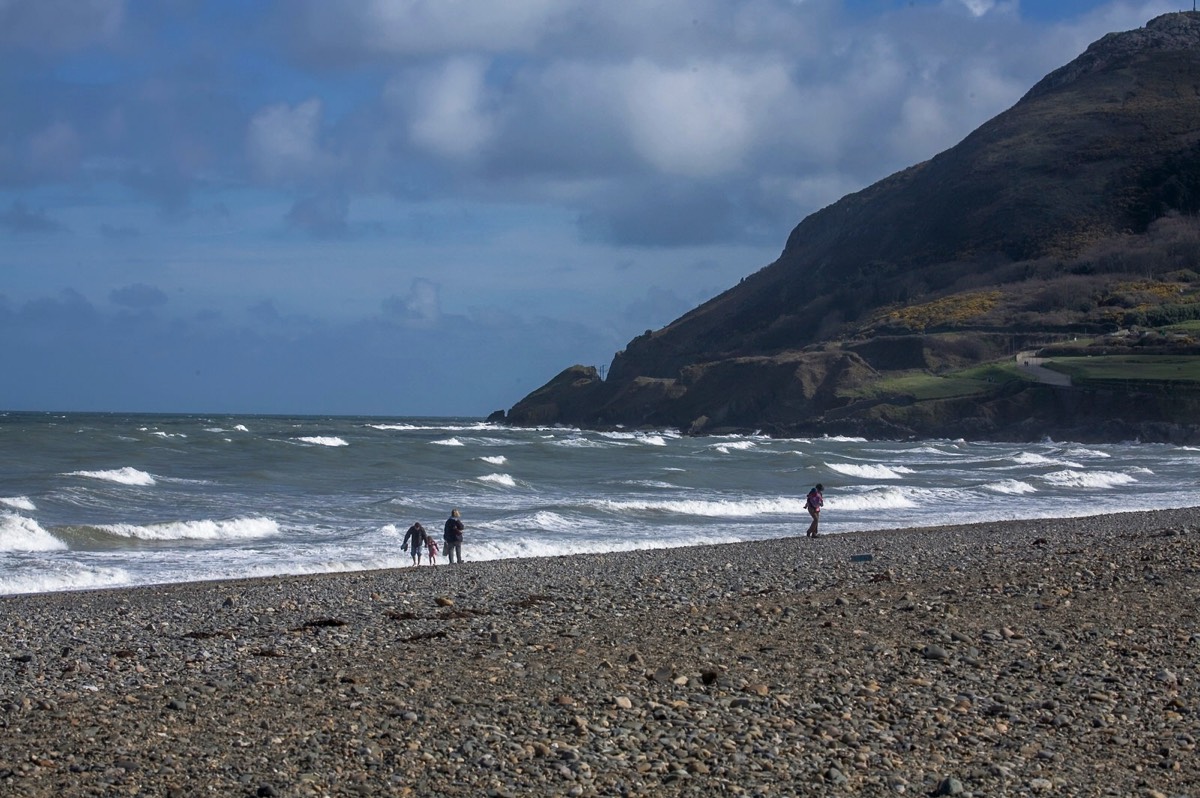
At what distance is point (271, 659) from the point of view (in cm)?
1052

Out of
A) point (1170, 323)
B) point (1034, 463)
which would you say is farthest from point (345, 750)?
point (1170, 323)

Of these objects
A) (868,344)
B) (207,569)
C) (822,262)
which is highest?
(822,262)

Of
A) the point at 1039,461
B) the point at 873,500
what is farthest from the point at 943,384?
the point at 873,500

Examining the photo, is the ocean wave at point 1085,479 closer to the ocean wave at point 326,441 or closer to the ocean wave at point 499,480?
the ocean wave at point 499,480

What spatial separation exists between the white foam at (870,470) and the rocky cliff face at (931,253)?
1899 inches

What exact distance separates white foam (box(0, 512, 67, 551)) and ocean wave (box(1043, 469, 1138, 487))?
3105cm

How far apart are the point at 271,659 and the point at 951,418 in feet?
275

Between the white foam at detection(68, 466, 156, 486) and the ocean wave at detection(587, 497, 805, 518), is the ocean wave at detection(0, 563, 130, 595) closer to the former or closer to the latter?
the ocean wave at detection(587, 497, 805, 518)

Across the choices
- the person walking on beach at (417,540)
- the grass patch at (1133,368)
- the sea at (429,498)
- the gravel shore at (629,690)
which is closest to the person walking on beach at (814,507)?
the sea at (429,498)

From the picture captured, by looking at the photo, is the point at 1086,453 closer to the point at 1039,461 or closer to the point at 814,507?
the point at 1039,461

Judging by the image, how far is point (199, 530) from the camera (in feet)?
80.5

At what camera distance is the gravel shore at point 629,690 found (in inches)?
269

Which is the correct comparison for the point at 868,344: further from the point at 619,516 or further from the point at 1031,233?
the point at 619,516

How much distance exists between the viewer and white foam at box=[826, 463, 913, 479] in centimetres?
4547
